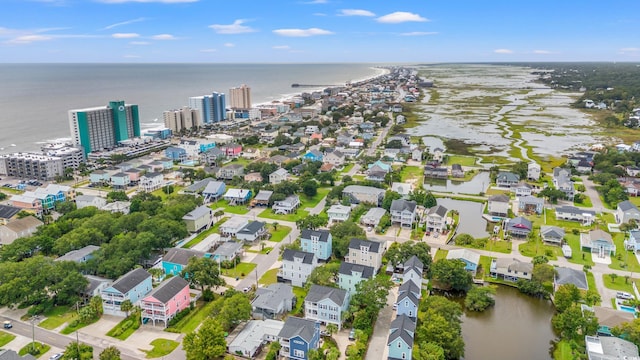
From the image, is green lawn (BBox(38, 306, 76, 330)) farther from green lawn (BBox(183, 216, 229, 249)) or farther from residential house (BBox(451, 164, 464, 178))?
residential house (BBox(451, 164, 464, 178))

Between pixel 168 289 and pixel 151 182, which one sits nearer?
pixel 168 289

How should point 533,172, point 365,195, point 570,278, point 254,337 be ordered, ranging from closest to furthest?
point 254,337
point 570,278
point 365,195
point 533,172

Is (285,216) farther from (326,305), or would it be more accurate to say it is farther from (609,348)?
(609,348)

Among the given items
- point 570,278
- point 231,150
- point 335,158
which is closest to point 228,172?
point 231,150

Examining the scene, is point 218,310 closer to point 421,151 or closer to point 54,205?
point 54,205

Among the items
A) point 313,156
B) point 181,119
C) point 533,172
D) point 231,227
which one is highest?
point 181,119

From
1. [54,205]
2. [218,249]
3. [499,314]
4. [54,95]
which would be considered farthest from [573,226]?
[54,95]
